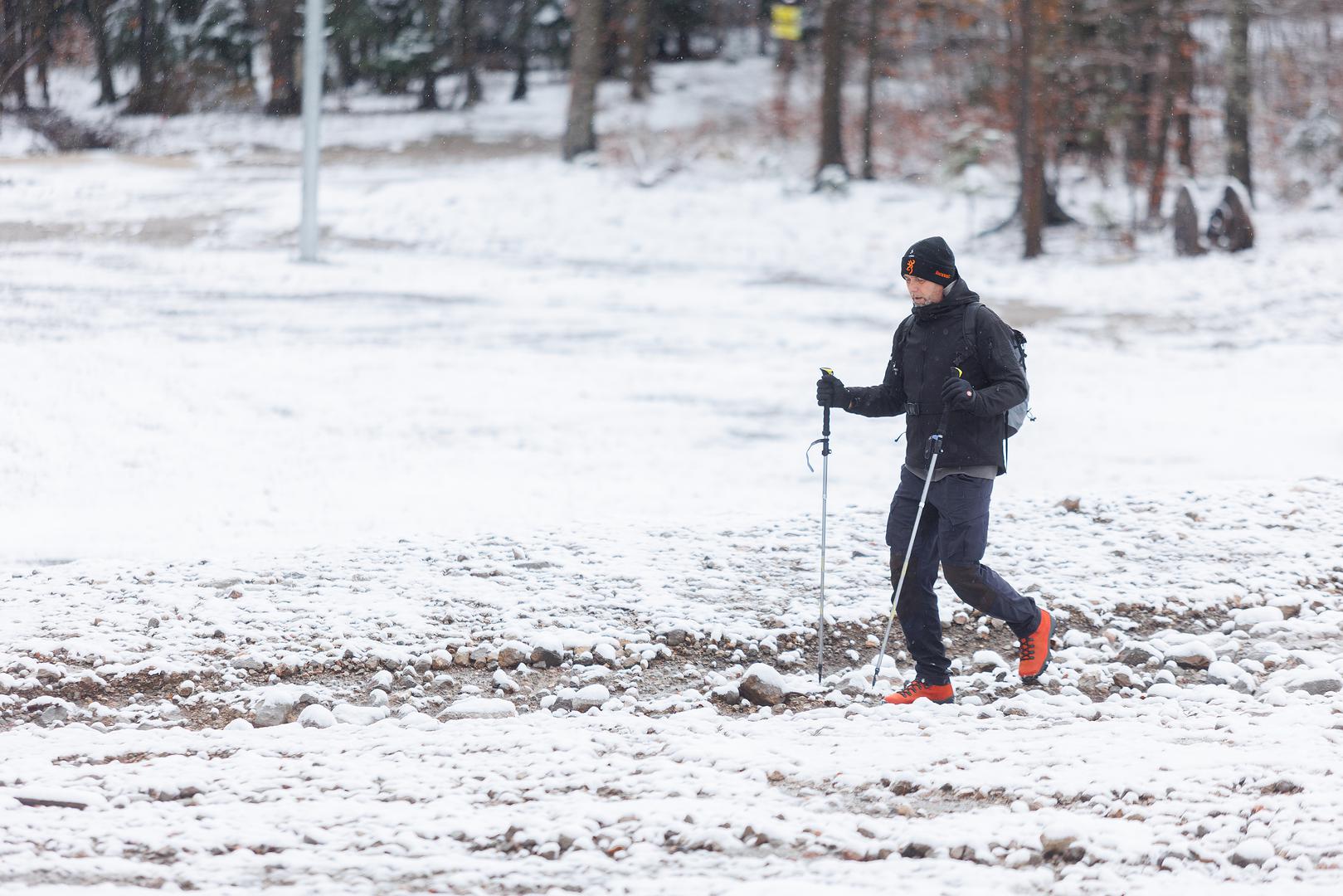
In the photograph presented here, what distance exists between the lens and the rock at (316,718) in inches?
181

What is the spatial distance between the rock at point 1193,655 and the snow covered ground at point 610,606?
2 cm

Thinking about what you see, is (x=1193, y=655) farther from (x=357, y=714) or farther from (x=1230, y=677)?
(x=357, y=714)

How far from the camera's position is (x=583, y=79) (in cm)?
2747

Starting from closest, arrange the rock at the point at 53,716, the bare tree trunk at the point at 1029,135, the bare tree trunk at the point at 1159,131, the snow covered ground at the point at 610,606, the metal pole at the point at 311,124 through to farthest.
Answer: the snow covered ground at the point at 610,606 → the rock at the point at 53,716 → the metal pole at the point at 311,124 → the bare tree trunk at the point at 1029,135 → the bare tree trunk at the point at 1159,131

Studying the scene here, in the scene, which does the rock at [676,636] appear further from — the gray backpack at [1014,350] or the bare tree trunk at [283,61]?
the bare tree trunk at [283,61]

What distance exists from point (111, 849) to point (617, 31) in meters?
42.1

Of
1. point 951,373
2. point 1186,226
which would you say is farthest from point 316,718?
point 1186,226

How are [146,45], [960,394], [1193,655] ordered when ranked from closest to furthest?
[960,394], [1193,655], [146,45]

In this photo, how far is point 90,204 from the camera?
75.7ft

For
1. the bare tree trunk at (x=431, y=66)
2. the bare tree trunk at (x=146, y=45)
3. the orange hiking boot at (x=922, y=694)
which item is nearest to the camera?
the orange hiking boot at (x=922, y=694)

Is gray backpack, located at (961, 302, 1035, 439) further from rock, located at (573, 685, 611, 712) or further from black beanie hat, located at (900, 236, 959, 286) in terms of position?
rock, located at (573, 685, 611, 712)

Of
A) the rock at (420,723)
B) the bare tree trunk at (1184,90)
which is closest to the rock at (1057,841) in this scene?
the rock at (420,723)

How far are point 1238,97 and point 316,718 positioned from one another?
872 inches

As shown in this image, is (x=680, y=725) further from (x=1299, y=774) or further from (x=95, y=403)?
(x=95, y=403)
